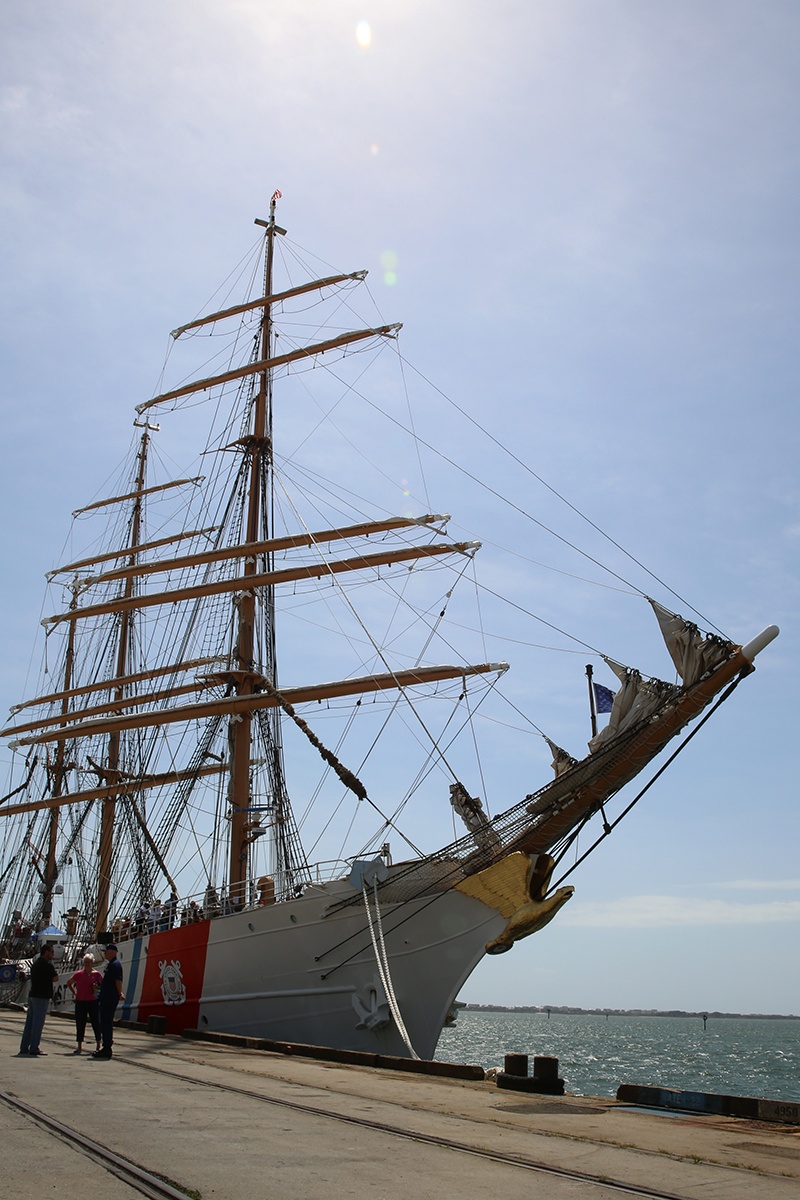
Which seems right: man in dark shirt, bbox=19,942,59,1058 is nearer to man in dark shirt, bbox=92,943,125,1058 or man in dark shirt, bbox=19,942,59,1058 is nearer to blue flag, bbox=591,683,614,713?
man in dark shirt, bbox=92,943,125,1058

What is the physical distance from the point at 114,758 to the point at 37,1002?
30643 millimetres

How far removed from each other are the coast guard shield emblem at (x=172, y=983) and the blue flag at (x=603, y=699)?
10.5m

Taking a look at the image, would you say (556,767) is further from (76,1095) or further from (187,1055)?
(76,1095)

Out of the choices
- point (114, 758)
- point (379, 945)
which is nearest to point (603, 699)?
point (379, 945)

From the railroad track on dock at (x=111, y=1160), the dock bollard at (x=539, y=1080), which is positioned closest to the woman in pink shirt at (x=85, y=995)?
the dock bollard at (x=539, y=1080)

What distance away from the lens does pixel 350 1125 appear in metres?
7.27

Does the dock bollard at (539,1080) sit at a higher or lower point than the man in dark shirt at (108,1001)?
lower

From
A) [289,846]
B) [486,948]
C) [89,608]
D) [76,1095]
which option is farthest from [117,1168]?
[89,608]

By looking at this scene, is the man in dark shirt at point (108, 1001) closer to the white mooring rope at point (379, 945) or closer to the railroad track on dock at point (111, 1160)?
the railroad track on dock at point (111, 1160)

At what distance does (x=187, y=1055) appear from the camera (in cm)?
A: 1289

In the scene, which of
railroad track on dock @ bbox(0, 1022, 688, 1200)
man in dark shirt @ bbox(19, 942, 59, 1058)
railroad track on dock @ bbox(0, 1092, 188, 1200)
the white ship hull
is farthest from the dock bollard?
the white ship hull

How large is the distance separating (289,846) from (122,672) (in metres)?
19.2

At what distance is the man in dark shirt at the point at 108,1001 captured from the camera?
12211 millimetres

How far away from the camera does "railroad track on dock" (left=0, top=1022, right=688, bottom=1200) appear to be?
5.15m
